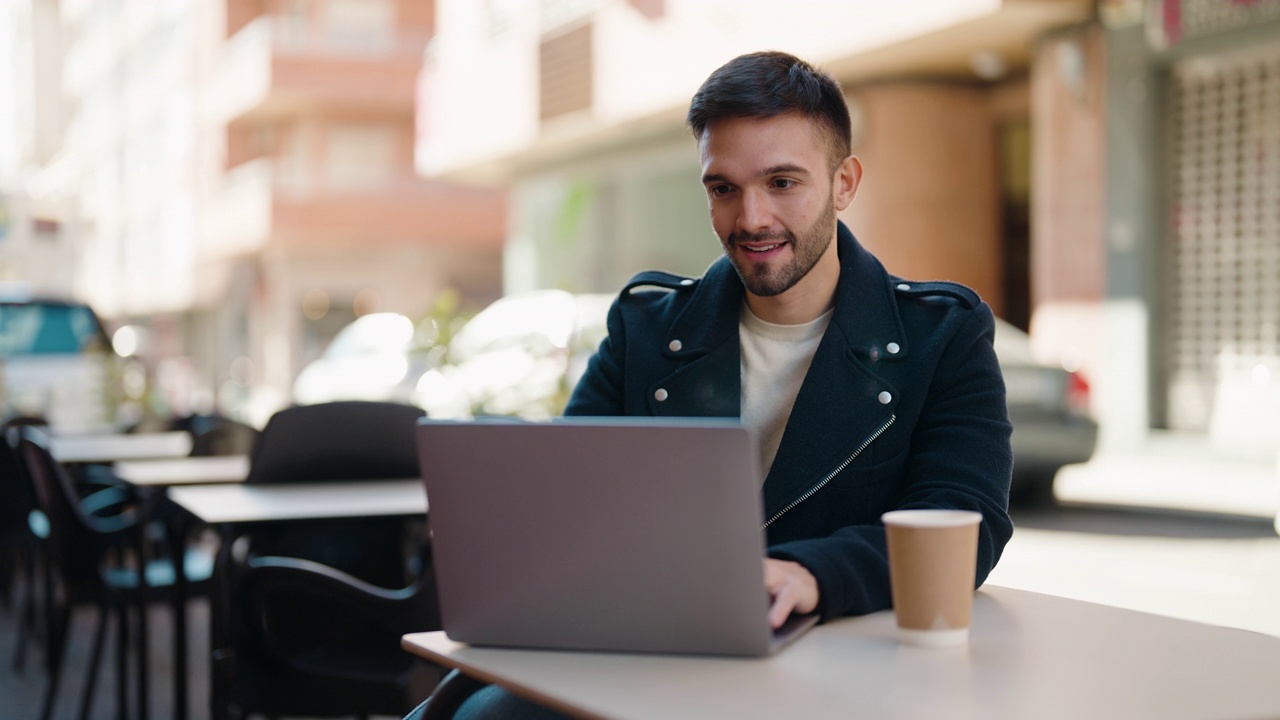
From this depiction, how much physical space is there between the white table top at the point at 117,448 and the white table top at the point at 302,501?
82.1 inches

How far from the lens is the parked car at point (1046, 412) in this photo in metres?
9.65

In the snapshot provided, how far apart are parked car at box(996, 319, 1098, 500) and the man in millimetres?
7275

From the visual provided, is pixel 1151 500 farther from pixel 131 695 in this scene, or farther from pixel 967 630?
pixel 967 630

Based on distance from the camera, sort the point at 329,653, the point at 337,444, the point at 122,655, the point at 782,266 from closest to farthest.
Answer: the point at 782,266, the point at 329,653, the point at 337,444, the point at 122,655

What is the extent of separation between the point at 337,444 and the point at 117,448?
238 cm

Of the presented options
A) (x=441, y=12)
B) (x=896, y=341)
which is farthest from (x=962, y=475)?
(x=441, y=12)

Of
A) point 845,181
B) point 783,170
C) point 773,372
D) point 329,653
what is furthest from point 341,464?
point 783,170

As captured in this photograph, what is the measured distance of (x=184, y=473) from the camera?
15.5 feet

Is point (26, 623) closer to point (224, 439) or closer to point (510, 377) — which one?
point (224, 439)

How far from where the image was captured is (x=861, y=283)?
8.20 ft

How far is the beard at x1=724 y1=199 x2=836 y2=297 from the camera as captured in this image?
2426mm

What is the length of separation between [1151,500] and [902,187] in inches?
222

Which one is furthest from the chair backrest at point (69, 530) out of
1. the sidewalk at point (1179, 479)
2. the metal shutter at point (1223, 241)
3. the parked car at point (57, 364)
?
the metal shutter at point (1223, 241)

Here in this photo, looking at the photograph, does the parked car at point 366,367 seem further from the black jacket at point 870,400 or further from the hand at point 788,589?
the hand at point 788,589
